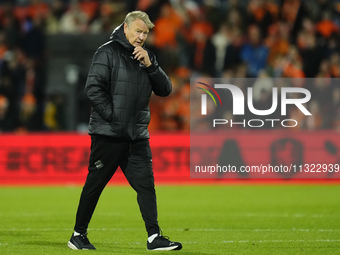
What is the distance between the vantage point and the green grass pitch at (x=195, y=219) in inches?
273

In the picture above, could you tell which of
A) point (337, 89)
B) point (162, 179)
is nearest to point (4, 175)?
point (162, 179)

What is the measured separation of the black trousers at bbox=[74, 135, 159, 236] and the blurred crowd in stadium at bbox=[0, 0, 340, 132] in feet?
28.6

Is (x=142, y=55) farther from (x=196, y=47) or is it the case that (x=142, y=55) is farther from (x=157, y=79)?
(x=196, y=47)

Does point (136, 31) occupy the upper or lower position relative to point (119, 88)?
upper

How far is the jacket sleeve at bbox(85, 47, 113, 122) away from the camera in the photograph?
246 inches

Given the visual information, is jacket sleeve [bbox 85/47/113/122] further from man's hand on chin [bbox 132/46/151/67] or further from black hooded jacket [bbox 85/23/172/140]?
man's hand on chin [bbox 132/46/151/67]

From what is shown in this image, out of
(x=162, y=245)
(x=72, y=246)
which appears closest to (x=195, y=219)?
(x=162, y=245)

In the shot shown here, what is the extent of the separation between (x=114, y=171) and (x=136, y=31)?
1.39 metres

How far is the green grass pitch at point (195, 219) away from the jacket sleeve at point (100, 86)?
137 centimetres

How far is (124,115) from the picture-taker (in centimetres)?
641

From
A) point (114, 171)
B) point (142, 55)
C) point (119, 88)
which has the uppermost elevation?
point (142, 55)

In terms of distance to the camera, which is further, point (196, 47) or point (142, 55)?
point (196, 47)

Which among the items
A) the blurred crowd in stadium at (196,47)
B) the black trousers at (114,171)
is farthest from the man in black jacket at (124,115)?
the blurred crowd in stadium at (196,47)

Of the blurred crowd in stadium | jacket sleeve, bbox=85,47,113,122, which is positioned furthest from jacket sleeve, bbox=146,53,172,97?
the blurred crowd in stadium
